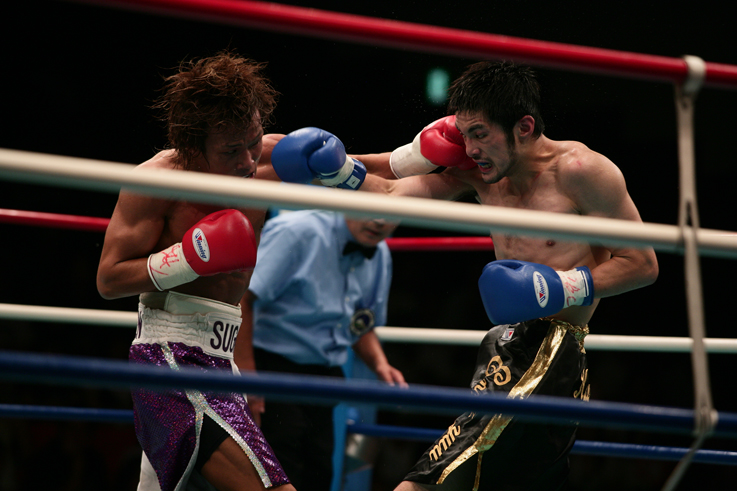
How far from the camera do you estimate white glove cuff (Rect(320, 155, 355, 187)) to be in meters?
1.67

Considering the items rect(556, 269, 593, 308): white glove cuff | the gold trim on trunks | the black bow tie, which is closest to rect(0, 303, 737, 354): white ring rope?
the gold trim on trunks

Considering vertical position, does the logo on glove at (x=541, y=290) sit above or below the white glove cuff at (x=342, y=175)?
below

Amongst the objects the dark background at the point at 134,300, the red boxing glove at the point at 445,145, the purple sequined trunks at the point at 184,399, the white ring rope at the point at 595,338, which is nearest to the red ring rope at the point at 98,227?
the white ring rope at the point at 595,338

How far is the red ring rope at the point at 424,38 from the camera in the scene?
839 mm

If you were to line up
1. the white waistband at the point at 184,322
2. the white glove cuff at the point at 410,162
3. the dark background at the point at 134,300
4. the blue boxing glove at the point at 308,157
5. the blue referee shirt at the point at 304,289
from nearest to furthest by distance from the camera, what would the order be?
the white waistband at the point at 184,322 < the blue boxing glove at the point at 308,157 < the white glove cuff at the point at 410,162 < the blue referee shirt at the point at 304,289 < the dark background at the point at 134,300

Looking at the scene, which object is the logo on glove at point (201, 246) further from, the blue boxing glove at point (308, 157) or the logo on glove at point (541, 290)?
the logo on glove at point (541, 290)

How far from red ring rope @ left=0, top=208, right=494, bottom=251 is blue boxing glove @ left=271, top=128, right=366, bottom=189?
52 centimetres

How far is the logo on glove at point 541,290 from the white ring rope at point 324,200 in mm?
456

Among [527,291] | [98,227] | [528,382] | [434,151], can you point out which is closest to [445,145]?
[434,151]

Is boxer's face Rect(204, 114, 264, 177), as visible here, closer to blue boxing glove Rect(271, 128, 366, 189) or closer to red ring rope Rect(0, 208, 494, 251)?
blue boxing glove Rect(271, 128, 366, 189)

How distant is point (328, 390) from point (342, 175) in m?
0.94

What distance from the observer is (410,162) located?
70.5 inches

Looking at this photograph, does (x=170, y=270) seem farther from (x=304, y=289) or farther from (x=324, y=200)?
(x=304, y=289)

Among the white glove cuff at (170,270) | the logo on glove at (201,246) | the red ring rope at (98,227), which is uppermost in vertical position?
the red ring rope at (98,227)
